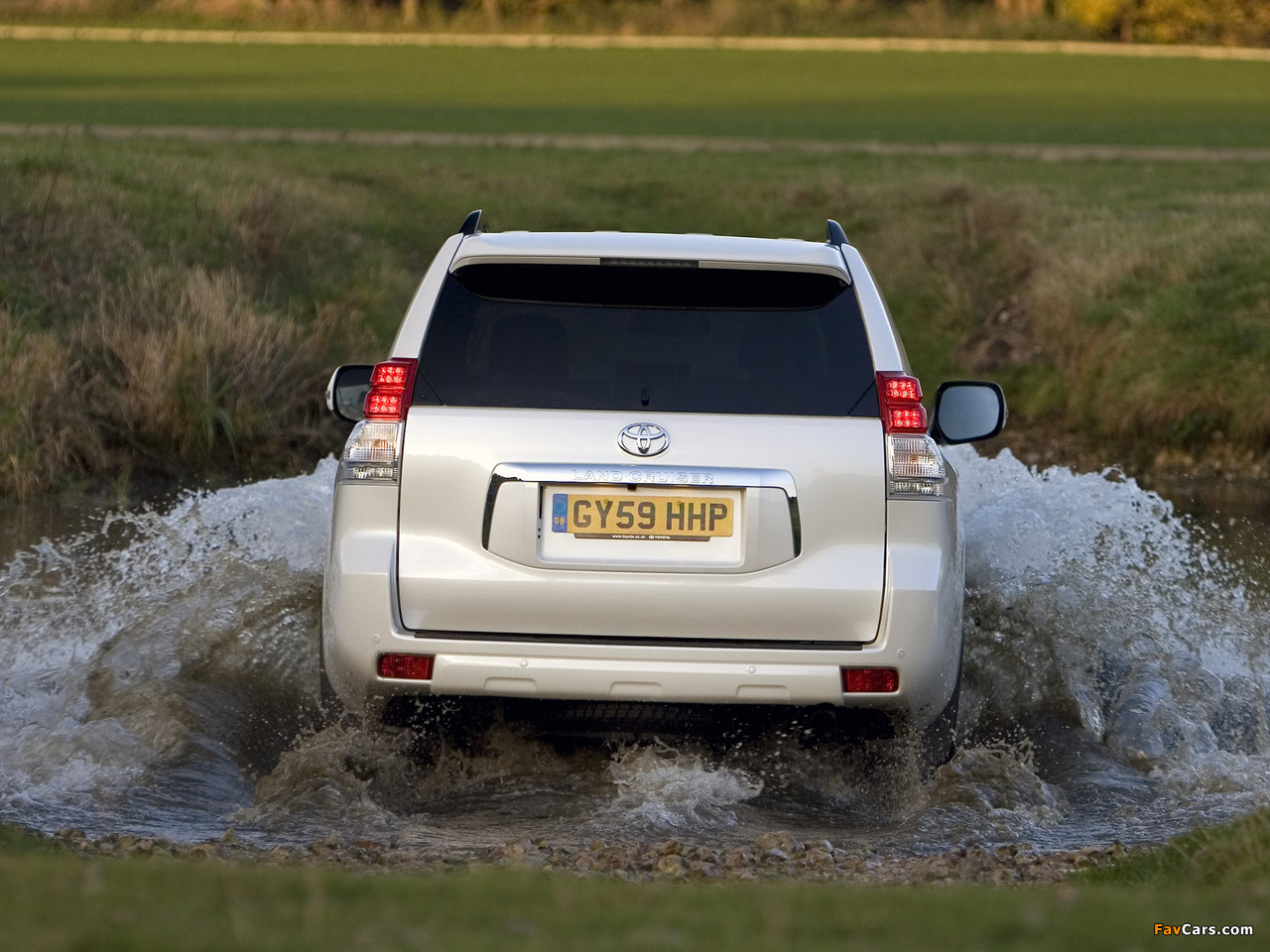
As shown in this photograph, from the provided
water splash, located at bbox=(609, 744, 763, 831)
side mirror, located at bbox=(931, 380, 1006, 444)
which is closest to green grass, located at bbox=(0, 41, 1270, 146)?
side mirror, located at bbox=(931, 380, 1006, 444)

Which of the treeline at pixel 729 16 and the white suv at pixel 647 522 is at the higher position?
the treeline at pixel 729 16

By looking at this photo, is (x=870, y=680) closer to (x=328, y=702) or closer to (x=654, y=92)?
(x=328, y=702)

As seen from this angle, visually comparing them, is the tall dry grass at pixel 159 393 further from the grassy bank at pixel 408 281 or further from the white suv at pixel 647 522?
the white suv at pixel 647 522

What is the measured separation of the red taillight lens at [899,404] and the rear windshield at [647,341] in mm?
36

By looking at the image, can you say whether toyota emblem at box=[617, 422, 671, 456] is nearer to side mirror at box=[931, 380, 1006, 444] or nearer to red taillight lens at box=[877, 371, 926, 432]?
red taillight lens at box=[877, 371, 926, 432]

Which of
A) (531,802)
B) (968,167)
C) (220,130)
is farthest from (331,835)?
(220,130)

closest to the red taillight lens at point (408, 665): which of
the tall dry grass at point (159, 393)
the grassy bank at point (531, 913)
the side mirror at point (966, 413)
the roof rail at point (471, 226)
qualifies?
the grassy bank at point (531, 913)

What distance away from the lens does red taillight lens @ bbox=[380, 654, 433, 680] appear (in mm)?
5129

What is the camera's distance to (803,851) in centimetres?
515

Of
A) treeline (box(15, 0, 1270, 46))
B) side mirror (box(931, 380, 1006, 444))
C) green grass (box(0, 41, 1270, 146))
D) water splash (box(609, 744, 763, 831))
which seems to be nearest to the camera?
water splash (box(609, 744, 763, 831))

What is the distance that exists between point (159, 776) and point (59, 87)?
142ft

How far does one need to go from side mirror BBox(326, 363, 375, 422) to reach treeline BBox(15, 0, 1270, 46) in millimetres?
65080

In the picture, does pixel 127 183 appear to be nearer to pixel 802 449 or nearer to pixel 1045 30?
pixel 802 449

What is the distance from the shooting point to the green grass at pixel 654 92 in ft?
124
